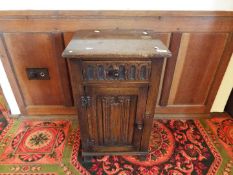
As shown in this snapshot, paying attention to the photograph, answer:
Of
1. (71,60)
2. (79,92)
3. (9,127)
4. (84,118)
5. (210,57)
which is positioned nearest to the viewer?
(71,60)

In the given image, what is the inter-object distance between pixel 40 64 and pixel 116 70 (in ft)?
2.49

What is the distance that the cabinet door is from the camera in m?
1.04

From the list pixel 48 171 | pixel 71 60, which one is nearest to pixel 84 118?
pixel 71 60

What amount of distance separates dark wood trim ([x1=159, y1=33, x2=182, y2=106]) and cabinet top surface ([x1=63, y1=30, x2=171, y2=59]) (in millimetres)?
253

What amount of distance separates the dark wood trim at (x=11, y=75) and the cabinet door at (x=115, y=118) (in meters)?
0.77

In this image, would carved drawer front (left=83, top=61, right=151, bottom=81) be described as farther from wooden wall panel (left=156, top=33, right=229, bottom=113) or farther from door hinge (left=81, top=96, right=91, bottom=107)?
wooden wall panel (left=156, top=33, right=229, bottom=113)

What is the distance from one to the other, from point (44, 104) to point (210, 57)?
4.78 feet

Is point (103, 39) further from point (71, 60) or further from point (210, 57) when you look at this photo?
point (210, 57)

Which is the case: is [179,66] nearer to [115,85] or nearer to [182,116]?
[182,116]

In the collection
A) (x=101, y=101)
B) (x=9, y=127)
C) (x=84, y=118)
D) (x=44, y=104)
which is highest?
(x=101, y=101)

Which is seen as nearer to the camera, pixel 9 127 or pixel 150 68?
pixel 150 68

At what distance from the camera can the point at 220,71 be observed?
1489 millimetres

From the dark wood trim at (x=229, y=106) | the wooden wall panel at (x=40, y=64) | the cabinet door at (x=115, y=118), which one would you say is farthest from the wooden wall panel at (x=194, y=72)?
the wooden wall panel at (x=40, y=64)

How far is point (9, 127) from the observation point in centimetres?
164
